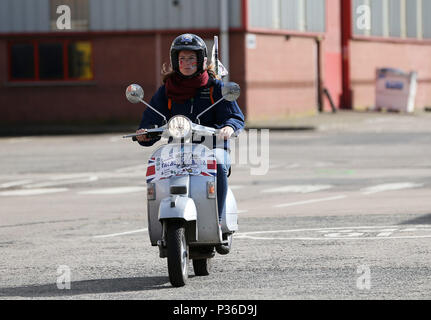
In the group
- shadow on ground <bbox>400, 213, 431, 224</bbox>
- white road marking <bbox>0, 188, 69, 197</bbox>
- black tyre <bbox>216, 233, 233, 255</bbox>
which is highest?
black tyre <bbox>216, 233, 233, 255</bbox>

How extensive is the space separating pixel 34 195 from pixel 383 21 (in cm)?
2888

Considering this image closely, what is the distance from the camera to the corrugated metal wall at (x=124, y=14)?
1353 inches

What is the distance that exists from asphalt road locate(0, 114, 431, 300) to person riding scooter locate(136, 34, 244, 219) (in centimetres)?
94

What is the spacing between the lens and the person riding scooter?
8672 mm

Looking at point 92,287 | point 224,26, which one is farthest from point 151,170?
point 224,26

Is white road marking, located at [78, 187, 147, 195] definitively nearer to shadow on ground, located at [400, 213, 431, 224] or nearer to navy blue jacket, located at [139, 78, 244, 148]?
shadow on ground, located at [400, 213, 431, 224]

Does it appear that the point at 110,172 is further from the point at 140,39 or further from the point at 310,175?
the point at 140,39

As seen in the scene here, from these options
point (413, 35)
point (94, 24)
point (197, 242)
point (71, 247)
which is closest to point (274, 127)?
point (94, 24)

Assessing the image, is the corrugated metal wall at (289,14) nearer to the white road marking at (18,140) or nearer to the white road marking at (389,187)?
the white road marking at (18,140)

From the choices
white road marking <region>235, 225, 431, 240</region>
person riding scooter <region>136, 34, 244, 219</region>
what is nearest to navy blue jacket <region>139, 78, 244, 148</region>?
person riding scooter <region>136, 34, 244, 219</region>

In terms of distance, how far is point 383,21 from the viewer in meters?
43.1

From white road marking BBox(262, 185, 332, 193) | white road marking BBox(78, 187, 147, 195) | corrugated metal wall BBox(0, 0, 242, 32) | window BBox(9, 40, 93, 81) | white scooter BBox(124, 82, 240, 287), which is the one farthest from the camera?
window BBox(9, 40, 93, 81)

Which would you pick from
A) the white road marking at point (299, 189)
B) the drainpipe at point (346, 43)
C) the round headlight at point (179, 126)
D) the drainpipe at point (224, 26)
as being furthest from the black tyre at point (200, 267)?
the drainpipe at point (346, 43)

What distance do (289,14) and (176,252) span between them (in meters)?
29.1
